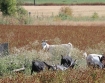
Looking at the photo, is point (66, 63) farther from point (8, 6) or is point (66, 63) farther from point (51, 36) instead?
point (8, 6)

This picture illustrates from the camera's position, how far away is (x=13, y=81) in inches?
427

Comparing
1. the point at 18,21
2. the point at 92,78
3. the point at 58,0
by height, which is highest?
the point at 92,78

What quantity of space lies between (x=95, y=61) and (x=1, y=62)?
325 cm

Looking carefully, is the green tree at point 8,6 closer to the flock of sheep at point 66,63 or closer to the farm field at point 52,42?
the farm field at point 52,42

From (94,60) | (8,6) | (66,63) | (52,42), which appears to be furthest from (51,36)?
(8,6)

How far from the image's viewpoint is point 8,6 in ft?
175

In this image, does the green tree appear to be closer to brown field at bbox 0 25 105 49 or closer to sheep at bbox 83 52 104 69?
brown field at bbox 0 25 105 49

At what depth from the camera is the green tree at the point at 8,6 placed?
52.1 metres

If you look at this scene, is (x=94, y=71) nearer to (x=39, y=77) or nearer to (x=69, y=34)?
(x=39, y=77)

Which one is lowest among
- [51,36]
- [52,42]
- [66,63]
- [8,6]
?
[8,6]

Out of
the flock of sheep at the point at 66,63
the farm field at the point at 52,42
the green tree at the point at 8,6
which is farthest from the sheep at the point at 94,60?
the green tree at the point at 8,6

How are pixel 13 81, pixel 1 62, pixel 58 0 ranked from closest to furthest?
pixel 13 81, pixel 1 62, pixel 58 0

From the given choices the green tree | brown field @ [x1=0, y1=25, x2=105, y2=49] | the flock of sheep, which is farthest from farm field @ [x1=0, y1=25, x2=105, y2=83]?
the green tree

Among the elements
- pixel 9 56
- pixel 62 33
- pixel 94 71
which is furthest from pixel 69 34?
pixel 94 71
